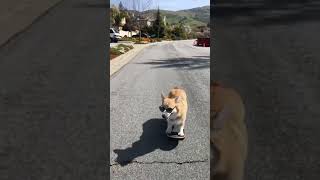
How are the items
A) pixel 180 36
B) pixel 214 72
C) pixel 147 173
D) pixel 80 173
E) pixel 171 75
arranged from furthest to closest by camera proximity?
pixel 180 36 < pixel 171 75 < pixel 147 173 < pixel 80 173 < pixel 214 72

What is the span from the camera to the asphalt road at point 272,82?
294 centimetres

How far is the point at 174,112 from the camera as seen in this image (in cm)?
462

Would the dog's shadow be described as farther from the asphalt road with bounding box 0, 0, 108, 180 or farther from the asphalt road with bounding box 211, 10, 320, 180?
the asphalt road with bounding box 211, 10, 320, 180

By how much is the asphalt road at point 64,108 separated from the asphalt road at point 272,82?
2.45 ft

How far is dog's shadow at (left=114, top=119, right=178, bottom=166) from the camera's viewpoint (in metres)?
4.22

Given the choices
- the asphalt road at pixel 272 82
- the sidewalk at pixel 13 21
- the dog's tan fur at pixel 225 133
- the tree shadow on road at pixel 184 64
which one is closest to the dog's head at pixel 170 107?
the asphalt road at pixel 272 82

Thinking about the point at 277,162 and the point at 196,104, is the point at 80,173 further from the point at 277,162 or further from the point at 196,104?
the point at 196,104

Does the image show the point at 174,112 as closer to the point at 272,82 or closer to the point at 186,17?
the point at 272,82

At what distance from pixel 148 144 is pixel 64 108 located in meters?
1.65

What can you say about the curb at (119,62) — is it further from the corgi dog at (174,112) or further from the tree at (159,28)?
the tree at (159,28)

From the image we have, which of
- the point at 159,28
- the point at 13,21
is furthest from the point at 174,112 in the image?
the point at 159,28

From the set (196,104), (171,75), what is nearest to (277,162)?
(196,104)

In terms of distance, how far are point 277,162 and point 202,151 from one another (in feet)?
4.40

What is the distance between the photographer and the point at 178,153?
436cm
